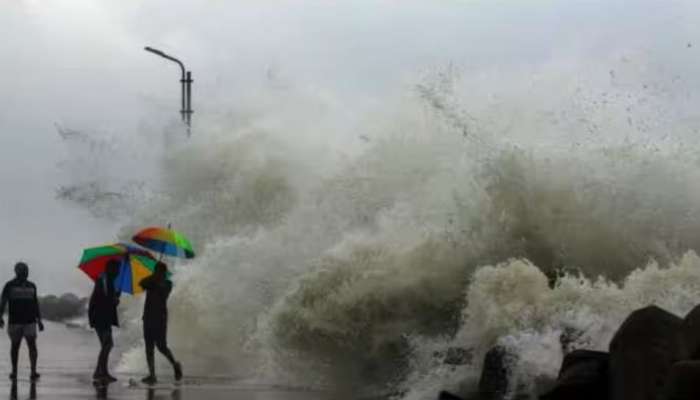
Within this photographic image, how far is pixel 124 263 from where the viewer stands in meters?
18.6

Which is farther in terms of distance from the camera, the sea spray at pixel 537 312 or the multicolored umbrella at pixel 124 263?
the multicolored umbrella at pixel 124 263

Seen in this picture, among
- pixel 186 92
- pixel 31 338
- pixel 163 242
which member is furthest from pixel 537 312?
pixel 186 92

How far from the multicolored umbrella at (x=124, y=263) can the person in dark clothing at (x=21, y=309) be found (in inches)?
44.0

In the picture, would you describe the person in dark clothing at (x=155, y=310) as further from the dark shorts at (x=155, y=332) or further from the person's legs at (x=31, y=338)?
the person's legs at (x=31, y=338)

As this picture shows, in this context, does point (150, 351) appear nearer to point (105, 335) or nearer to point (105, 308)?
point (105, 335)

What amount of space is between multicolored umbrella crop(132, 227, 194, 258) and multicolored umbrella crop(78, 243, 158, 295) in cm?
15

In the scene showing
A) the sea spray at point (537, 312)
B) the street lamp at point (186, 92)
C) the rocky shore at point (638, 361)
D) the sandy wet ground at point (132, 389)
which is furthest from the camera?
the street lamp at point (186, 92)

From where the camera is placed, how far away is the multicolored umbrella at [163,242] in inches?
738

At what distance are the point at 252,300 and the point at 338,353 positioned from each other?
5.51 m

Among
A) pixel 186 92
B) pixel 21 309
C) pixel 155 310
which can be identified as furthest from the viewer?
pixel 186 92

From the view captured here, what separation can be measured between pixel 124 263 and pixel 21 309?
5.99 ft

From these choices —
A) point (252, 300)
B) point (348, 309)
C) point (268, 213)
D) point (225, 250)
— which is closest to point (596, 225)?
point (348, 309)

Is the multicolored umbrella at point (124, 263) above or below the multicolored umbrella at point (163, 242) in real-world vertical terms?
below

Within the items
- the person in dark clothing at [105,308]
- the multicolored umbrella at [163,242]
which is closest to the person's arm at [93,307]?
the person in dark clothing at [105,308]
